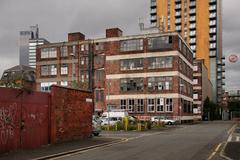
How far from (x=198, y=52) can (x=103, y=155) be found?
129611 mm

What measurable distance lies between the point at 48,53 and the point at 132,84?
22467mm

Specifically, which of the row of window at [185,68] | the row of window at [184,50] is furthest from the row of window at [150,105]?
the row of window at [184,50]

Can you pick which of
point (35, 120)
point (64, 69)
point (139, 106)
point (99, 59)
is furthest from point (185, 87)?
point (35, 120)

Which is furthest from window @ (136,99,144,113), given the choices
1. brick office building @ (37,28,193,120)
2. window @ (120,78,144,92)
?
window @ (120,78,144,92)

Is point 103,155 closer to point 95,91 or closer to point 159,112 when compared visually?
point 159,112

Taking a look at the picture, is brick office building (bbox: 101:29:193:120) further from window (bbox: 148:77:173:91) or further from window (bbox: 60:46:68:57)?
window (bbox: 60:46:68:57)

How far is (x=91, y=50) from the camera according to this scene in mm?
83875

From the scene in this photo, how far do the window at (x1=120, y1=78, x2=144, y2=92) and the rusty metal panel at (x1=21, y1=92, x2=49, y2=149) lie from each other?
5594cm

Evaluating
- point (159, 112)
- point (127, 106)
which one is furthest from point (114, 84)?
point (159, 112)

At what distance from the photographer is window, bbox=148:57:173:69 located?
7506 centimetres

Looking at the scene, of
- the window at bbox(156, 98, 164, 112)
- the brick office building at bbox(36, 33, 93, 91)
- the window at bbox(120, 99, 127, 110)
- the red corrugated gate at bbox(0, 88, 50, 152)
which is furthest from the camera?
the brick office building at bbox(36, 33, 93, 91)

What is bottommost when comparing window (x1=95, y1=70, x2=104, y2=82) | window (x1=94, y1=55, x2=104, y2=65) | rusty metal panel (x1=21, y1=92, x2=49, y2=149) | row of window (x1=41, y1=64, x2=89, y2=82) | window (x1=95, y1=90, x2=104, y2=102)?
rusty metal panel (x1=21, y1=92, x2=49, y2=149)

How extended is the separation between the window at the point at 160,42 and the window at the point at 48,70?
22.8 m

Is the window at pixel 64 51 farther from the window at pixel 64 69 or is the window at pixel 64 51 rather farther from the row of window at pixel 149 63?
the row of window at pixel 149 63
